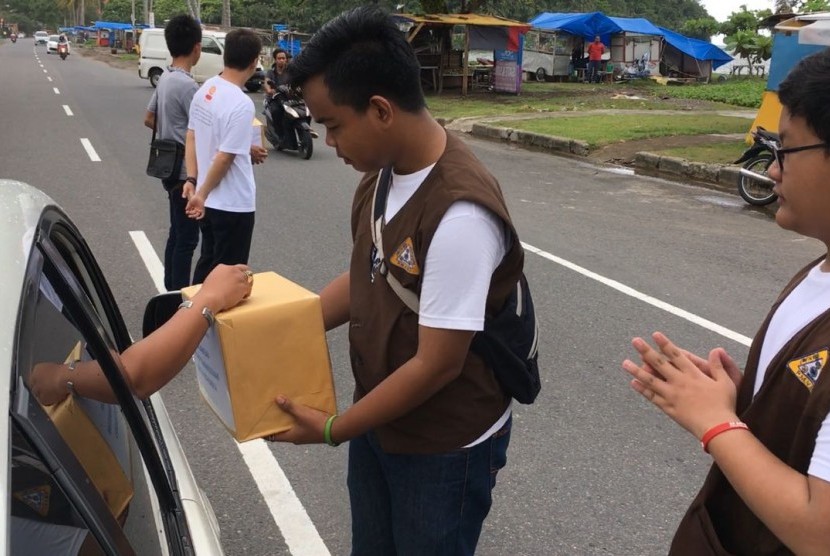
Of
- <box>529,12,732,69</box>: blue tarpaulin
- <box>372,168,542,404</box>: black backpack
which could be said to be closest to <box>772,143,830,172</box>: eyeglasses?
<box>372,168,542,404</box>: black backpack

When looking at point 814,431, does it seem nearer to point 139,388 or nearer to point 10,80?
point 139,388

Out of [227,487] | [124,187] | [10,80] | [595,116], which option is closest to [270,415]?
[227,487]

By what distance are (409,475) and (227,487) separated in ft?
5.75

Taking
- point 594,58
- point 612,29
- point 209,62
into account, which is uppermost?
point 612,29

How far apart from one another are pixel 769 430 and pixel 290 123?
11552 mm

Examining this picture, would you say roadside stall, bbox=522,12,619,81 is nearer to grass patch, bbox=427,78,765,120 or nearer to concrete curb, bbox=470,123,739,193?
grass patch, bbox=427,78,765,120

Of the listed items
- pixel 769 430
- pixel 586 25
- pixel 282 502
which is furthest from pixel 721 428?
pixel 586 25

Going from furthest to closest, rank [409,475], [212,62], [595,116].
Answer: [212,62], [595,116], [409,475]

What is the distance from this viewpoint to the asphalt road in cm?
316

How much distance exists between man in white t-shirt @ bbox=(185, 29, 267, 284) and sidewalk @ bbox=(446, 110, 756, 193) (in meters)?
8.06

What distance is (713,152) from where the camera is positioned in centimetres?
1243

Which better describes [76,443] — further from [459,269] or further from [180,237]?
[180,237]

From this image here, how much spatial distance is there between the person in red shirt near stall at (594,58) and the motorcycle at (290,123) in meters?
20.0

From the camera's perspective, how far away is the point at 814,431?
1.21 metres
